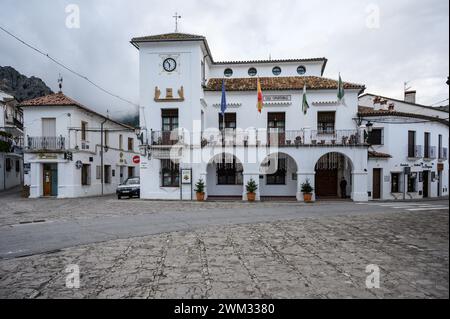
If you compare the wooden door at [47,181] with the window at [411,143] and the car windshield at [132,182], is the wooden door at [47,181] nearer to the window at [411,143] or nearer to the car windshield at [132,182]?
the car windshield at [132,182]

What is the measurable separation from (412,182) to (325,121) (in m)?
9.55

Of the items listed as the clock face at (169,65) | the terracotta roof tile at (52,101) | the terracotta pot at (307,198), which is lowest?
the terracotta pot at (307,198)

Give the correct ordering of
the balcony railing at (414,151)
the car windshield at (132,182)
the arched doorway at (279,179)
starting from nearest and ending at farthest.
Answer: the arched doorway at (279,179) < the car windshield at (132,182) < the balcony railing at (414,151)

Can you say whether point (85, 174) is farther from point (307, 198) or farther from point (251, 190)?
point (307, 198)

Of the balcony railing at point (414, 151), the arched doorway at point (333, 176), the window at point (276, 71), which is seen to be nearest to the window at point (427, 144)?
the balcony railing at point (414, 151)

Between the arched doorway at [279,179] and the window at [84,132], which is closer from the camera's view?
the arched doorway at [279,179]

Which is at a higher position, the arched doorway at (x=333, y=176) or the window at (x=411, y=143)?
the window at (x=411, y=143)

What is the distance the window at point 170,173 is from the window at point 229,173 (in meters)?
3.15

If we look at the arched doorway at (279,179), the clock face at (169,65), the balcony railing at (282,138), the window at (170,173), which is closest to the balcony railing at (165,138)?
the window at (170,173)

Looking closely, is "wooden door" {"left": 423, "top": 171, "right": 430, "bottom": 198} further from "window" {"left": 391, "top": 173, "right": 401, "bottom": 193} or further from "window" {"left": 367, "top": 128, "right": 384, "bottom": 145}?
"window" {"left": 367, "top": 128, "right": 384, "bottom": 145}

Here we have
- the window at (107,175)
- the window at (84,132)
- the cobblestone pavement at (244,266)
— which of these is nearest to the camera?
the cobblestone pavement at (244,266)

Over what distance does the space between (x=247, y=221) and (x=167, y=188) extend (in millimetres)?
10231

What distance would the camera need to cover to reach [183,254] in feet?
21.5

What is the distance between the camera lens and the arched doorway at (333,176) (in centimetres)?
2120
